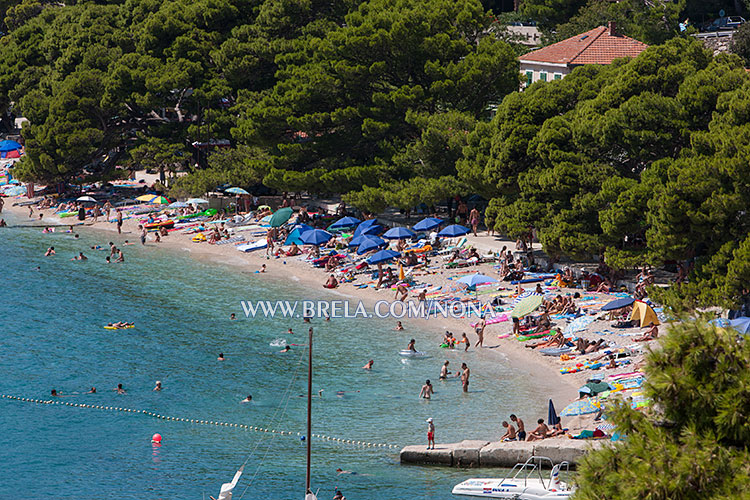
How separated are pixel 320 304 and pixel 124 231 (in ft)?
78.2

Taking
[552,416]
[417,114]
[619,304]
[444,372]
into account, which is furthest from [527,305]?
[417,114]

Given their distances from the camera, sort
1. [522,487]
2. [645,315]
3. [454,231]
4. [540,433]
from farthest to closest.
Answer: [454,231], [645,315], [540,433], [522,487]

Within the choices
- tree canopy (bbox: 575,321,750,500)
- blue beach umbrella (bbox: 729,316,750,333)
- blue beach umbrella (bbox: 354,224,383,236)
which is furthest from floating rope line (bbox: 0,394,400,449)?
blue beach umbrella (bbox: 354,224,383,236)

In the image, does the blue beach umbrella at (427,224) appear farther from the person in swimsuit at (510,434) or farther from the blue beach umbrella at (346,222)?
the person in swimsuit at (510,434)

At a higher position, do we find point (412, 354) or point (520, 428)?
point (520, 428)

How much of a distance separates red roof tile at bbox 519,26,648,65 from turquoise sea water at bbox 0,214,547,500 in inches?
1162

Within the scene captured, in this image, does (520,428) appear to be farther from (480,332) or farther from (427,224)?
(427,224)

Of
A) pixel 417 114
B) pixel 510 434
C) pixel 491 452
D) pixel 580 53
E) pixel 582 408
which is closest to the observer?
pixel 491 452

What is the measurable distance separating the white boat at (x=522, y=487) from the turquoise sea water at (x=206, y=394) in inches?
44.2

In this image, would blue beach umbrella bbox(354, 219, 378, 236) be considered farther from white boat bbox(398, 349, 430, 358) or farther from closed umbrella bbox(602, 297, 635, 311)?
closed umbrella bbox(602, 297, 635, 311)

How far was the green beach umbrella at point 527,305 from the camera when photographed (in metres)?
43.2

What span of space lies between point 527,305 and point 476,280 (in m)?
4.19

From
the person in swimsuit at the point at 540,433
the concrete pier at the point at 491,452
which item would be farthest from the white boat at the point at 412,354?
the person in swimsuit at the point at 540,433

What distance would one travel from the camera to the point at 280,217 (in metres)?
62.5
